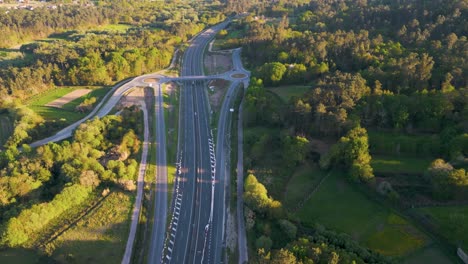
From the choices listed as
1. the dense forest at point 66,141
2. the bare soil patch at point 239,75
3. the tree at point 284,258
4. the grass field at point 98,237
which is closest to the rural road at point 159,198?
the grass field at point 98,237

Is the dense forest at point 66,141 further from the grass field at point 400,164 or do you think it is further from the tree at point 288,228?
the grass field at point 400,164

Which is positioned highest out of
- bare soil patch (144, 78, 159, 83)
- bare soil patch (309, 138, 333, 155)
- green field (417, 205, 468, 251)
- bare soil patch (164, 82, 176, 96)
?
bare soil patch (144, 78, 159, 83)

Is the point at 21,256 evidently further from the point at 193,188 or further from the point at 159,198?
the point at 193,188

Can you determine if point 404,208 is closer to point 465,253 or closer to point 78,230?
point 465,253

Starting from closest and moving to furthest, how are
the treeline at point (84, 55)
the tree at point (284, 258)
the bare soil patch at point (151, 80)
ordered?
the tree at point (284, 258)
the treeline at point (84, 55)
the bare soil patch at point (151, 80)

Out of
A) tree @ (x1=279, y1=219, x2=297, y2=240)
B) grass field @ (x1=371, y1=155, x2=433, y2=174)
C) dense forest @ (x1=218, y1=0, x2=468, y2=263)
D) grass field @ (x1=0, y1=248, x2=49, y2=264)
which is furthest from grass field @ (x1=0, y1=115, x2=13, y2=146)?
grass field @ (x1=371, y1=155, x2=433, y2=174)

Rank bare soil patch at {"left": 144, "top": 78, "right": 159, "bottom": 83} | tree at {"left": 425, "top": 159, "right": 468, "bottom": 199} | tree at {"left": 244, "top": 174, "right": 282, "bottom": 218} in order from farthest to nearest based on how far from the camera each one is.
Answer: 1. bare soil patch at {"left": 144, "top": 78, "right": 159, "bottom": 83}
2. tree at {"left": 244, "top": 174, "right": 282, "bottom": 218}
3. tree at {"left": 425, "top": 159, "right": 468, "bottom": 199}

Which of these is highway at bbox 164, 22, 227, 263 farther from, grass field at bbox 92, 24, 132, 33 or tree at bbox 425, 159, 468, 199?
grass field at bbox 92, 24, 132, 33
